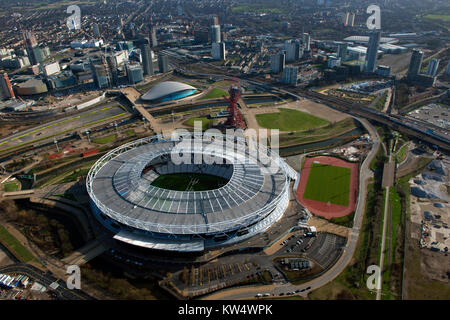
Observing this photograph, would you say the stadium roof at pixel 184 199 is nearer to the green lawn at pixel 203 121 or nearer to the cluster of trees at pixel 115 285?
the cluster of trees at pixel 115 285

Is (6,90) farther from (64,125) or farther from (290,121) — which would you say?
(290,121)

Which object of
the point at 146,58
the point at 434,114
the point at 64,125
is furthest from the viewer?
the point at 146,58

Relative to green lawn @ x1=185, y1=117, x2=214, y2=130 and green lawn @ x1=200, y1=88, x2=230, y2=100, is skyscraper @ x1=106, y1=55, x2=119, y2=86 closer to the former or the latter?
green lawn @ x1=200, y1=88, x2=230, y2=100

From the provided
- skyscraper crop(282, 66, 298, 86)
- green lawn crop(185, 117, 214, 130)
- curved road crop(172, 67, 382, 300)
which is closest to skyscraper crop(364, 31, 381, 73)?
skyscraper crop(282, 66, 298, 86)

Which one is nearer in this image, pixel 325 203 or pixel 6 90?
pixel 325 203

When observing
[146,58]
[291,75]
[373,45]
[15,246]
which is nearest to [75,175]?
[15,246]

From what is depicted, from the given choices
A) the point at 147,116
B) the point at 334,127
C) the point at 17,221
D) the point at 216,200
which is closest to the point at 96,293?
the point at 216,200
